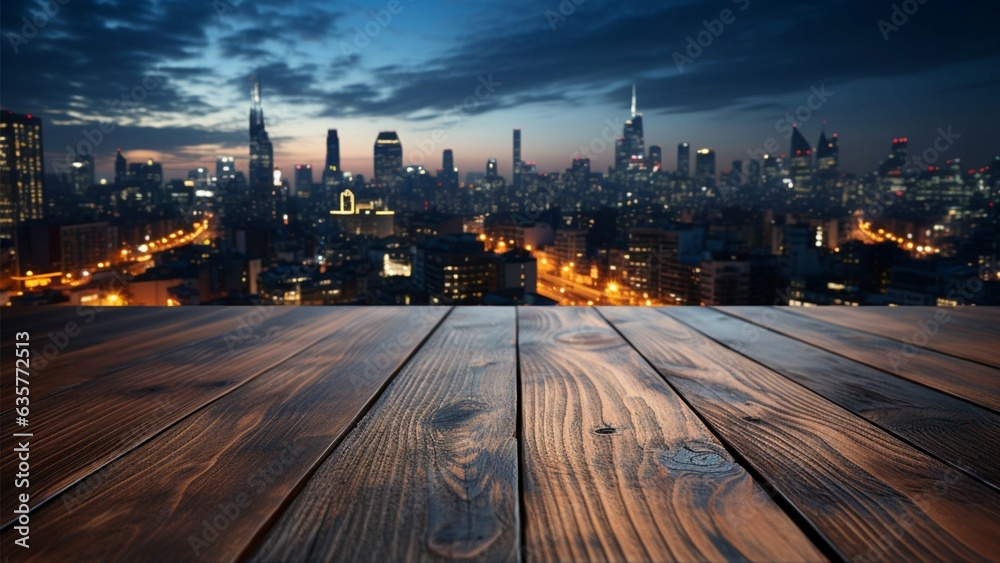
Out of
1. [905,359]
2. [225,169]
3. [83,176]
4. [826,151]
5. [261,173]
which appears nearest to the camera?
[905,359]

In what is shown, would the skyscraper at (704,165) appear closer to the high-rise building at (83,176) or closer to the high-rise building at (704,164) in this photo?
the high-rise building at (704,164)

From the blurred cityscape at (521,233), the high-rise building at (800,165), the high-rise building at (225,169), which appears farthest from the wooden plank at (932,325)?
the high-rise building at (225,169)

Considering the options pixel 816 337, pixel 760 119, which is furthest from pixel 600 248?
pixel 816 337

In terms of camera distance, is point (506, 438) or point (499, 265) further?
point (499, 265)

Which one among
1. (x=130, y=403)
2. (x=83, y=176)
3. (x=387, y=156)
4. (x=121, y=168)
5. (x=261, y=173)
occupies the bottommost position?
(x=130, y=403)

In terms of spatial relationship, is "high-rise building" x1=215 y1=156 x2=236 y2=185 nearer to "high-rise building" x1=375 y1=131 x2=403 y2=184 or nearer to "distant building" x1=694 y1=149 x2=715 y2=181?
"high-rise building" x1=375 y1=131 x2=403 y2=184

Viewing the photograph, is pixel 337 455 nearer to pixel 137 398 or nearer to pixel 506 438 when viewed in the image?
pixel 506 438

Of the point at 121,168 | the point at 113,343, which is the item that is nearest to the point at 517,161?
the point at 121,168

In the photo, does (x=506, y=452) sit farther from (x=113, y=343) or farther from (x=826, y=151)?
(x=826, y=151)
